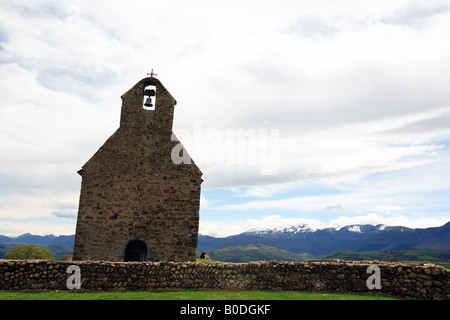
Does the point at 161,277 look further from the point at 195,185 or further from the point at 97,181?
the point at 97,181

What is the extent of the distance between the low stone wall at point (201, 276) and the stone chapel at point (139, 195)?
5614mm

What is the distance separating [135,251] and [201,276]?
A: 7554mm

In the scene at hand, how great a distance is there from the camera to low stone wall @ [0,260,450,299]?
14766 millimetres

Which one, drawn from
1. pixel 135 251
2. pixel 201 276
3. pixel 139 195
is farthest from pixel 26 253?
pixel 201 276

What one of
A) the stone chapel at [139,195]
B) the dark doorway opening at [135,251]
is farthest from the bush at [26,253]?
the dark doorway opening at [135,251]

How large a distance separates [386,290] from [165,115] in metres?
17.9

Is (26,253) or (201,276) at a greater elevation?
(201,276)

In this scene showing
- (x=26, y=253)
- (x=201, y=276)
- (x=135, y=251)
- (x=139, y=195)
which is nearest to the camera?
(x=201, y=276)

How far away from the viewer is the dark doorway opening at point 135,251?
2114 centimetres

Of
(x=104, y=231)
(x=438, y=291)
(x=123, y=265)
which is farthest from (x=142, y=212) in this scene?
(x=438, y=291)

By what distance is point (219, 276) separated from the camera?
15703 millimetres

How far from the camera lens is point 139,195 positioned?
22000 millimetres

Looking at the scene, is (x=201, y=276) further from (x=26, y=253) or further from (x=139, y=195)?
(x=26, y=253)

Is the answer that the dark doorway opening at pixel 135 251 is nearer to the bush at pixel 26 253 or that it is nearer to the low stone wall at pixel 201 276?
the low stone wall at pixel 201 276
